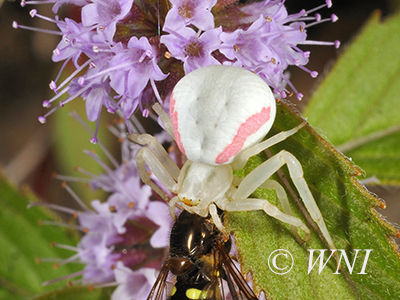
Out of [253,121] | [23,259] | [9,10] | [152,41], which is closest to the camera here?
[253,121]

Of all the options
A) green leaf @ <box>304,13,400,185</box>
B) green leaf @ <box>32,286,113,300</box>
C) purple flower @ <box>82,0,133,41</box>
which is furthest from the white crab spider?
green leaf @ <box>304,13,400,185</box>

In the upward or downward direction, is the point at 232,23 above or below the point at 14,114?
above

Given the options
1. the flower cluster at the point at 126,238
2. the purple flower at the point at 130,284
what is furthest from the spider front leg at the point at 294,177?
Answer: the purple flower at the point at 130,284

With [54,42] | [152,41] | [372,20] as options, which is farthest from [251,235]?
[54,42]

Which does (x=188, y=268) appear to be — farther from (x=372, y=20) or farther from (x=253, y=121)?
(x=372, y=20)

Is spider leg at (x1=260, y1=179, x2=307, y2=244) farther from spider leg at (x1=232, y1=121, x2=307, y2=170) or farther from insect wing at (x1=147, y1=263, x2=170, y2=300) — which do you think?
insect wing at (x1=147, y1=263, x2=170, y2=300)

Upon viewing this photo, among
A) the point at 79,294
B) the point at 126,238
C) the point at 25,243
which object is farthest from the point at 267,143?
the point at 25,243

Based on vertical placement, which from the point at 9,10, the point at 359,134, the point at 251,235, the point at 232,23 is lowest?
the point at 359,134

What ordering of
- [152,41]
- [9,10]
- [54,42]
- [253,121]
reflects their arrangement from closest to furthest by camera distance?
[253,121], [152,41], [9,10], [54,42]
